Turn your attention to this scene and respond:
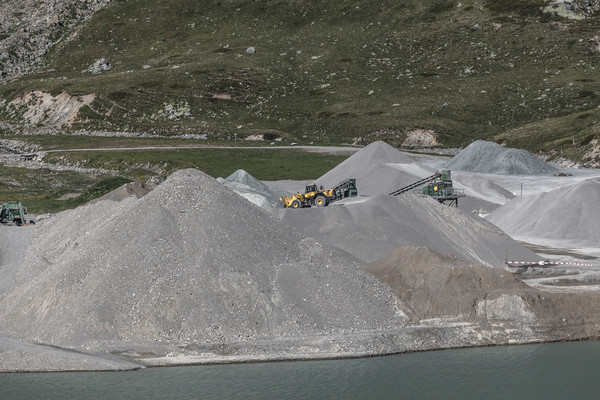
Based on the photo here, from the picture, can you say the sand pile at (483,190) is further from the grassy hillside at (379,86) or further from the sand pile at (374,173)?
the grassy hillside at (379,86)

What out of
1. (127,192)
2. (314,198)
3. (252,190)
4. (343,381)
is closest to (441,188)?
(314,198)

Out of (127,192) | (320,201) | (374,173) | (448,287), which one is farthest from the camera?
(374,173)

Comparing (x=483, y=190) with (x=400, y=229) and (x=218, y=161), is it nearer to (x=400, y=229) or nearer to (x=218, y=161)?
(x=400, y=229)

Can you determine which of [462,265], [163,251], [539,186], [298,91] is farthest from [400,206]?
[298,91]

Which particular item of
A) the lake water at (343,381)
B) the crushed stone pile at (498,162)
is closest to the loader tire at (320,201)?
the lake water at (343,381)

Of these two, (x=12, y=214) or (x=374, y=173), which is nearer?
(x=12, y=214)

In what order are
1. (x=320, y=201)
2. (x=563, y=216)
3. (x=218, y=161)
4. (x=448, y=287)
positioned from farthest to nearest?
(x=218, y=161), (x=563, y=216), (x=320, y=201), (x=448, y=287)

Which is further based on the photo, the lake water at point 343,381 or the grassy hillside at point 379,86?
the grassy hillside at point 379,86

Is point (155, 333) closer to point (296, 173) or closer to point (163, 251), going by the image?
point (163, 251)
